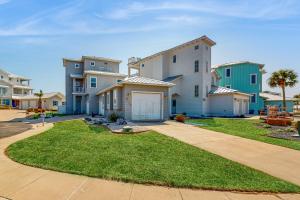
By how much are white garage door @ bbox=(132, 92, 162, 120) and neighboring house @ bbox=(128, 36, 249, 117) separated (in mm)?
7874

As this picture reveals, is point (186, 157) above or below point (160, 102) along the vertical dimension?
below

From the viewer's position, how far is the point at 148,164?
5418 millimetres

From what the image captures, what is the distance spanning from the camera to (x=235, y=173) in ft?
16.6

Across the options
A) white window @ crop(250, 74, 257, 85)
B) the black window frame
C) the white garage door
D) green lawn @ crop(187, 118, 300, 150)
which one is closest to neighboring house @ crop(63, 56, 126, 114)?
the black window frame

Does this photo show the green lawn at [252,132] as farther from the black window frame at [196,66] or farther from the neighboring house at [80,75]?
the neighboring house at [80,75]

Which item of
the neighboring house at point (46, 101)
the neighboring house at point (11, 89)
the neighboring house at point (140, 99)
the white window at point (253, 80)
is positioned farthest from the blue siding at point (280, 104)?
the neighboring house at point (11, 89)

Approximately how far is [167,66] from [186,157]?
23.7 metres

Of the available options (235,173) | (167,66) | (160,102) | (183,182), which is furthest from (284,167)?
(167,66)

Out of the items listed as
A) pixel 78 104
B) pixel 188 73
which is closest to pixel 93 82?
pixel 78 104

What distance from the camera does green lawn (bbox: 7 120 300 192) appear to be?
444cm

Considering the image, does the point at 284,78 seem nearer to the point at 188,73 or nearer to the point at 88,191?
the point at 188,73

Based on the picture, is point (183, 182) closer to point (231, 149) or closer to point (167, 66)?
point (231, 149)

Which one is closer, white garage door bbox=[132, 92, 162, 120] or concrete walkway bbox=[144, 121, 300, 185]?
concrete walkway bbox=[144, 121, 300, 185]

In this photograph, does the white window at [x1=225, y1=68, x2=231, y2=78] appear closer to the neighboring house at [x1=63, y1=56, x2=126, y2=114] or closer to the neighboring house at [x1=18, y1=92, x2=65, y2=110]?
the neighboring house at [x1=63, y1=56, x2=126, y2=114]
